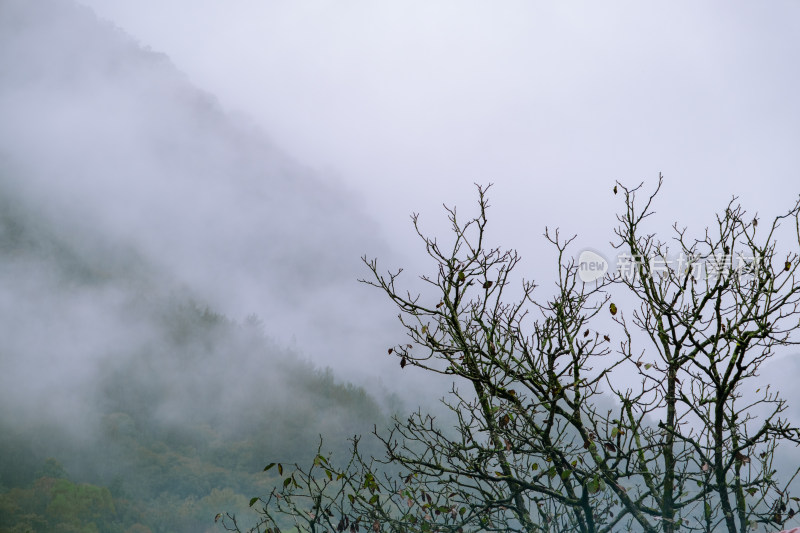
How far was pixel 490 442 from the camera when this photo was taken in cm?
612

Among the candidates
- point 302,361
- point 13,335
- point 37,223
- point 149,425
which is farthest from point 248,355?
point 37,223

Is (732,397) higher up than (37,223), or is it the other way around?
(37,223)

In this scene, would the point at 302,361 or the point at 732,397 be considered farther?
the point at 302,361

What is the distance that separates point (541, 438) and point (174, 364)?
78530mm

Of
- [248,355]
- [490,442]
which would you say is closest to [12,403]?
[248,355]

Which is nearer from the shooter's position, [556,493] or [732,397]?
[556,493]

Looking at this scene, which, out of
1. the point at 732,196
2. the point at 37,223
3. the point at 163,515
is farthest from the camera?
the point at 37,223

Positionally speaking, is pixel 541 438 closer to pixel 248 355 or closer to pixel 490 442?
pixel 490 442

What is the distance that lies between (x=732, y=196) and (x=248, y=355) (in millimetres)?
86085

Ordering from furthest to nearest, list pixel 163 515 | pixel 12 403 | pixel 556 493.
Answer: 1. pixel 12 403
2. pixel 163 515
3. pixel 556 493

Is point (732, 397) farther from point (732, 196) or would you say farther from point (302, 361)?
point (302, 361)

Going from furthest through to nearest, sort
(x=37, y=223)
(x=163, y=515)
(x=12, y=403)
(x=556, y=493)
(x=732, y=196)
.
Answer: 1. (x=37, y=223)
2. (x=12, y=403)
3. (x=163, y=515)
4. (x=732, y=196)
5. (x=556, y=493)

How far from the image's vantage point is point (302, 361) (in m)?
87.1

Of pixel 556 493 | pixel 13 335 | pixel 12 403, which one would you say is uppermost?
pixel 13 335
